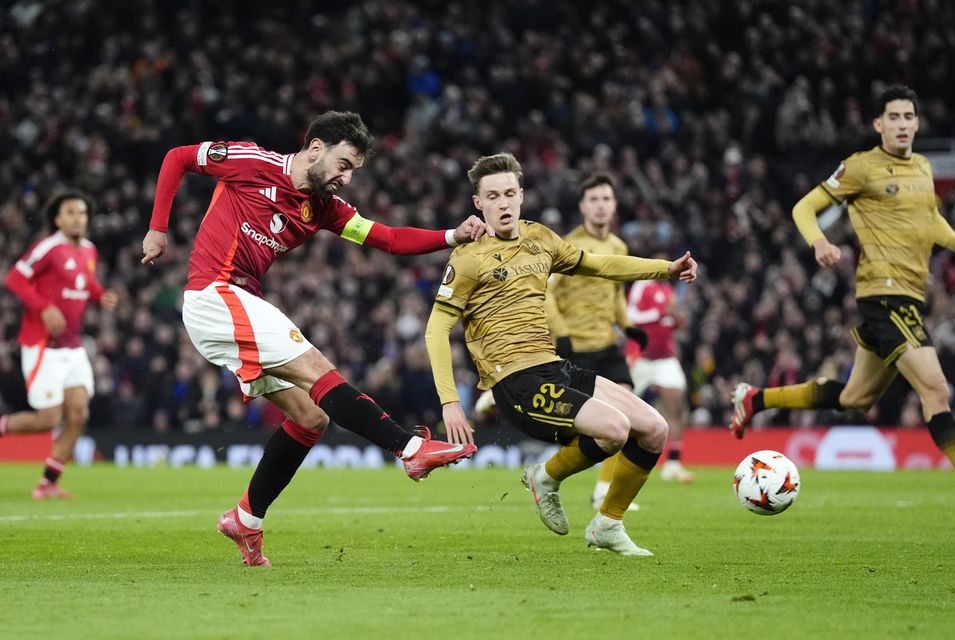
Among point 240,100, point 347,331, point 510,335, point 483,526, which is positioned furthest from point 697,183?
point 510,335

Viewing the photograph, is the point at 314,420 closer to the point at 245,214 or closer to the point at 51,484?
the point at 245,214

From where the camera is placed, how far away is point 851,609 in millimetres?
5809

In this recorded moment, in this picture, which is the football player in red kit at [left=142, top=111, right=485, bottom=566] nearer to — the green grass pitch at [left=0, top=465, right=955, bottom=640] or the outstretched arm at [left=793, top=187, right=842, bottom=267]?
the green grass pitch at [left=0, top=465, right=955, bottom=640]

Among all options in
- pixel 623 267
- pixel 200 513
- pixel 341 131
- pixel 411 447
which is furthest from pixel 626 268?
pixel 200 513

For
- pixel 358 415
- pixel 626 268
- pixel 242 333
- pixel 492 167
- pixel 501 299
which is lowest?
pixel 358 415

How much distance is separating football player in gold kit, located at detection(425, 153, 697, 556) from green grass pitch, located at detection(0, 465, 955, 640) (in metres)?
0.43

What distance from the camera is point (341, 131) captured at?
7.43 metres

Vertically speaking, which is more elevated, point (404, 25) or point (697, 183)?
point (404, 25)

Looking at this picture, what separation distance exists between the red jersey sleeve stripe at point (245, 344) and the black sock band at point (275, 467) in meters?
0.56

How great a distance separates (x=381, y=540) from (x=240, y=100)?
1775 cm

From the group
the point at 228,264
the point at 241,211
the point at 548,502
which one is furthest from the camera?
the point at 548,502

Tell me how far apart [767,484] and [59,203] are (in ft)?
25.6

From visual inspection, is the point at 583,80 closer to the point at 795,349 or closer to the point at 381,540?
the point at 795,349

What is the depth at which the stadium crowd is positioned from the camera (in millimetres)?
21359
